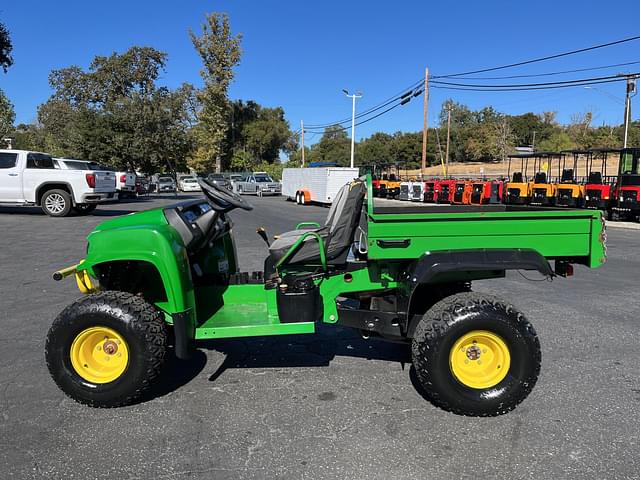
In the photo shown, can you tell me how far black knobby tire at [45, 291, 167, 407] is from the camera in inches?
137

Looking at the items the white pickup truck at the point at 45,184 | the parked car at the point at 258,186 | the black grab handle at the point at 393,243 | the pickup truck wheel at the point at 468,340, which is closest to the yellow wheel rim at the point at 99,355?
the black grab handle at the point at 393,243

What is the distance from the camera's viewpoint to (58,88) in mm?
56344

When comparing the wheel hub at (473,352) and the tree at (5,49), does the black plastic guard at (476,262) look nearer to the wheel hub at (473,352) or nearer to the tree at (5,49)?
the wheel hub at (473,352)

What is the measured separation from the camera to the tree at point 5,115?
3600cm

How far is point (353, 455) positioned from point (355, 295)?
138 cm

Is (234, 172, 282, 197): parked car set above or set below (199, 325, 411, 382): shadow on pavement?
above

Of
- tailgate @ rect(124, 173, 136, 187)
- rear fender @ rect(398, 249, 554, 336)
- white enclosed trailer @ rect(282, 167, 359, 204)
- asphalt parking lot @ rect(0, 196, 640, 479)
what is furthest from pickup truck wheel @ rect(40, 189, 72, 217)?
rear fender @ rect(398, 249, 554, 336)

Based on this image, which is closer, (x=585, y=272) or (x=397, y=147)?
(x=585, y=272)

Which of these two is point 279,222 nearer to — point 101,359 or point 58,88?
point 101,359

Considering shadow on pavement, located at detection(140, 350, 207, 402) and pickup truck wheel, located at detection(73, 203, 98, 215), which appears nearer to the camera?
shadow on pavement, located at detection(140, 350, 207, 402)

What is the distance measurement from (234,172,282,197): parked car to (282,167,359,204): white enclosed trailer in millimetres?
5964

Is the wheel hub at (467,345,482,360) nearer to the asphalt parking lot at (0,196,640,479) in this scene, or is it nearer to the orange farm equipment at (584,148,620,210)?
the asphalt parking lot at (0,196,640,479)

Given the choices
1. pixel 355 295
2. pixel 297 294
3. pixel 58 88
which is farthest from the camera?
pixel 58 88

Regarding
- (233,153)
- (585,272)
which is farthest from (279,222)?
(233,153)
